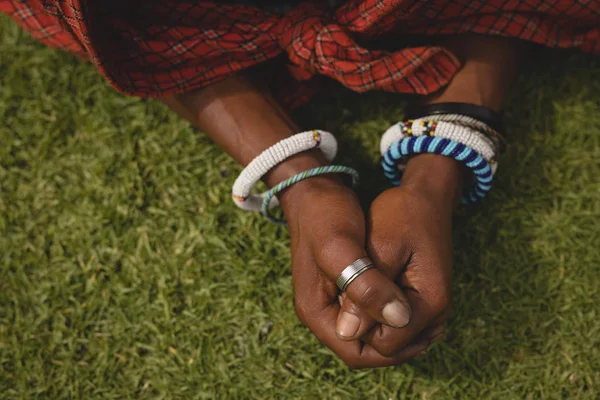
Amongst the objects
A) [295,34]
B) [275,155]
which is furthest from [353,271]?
[295,34]

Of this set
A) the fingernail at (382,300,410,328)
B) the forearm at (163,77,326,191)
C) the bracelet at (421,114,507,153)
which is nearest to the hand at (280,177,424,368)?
the fingernail at (382,300,410,328)

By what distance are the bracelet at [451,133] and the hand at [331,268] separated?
0.25 m

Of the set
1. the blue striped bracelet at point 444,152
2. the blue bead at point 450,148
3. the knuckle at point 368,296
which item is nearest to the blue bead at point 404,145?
the blue striped bracelet at point 444,152

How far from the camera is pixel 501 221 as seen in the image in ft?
5.85

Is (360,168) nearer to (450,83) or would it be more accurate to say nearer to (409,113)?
(409,113)

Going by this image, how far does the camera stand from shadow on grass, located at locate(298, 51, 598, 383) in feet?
5.51

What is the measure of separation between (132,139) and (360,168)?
0.81 metres

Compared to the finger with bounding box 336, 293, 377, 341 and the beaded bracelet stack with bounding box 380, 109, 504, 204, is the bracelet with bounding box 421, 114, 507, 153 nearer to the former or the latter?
the beaded bracelet stack with bounding box 380, 109, 504, 204

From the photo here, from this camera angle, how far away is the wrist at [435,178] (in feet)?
5.01

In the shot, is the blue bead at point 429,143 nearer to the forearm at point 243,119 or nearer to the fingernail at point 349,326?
the forearm at point 243,119

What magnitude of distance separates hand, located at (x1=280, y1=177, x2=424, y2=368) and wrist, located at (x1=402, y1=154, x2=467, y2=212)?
0.60 feet

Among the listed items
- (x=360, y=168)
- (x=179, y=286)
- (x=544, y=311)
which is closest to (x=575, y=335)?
(x=544, y=311)

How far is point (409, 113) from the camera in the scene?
1695 mm

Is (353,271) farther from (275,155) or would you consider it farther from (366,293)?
(275,155)
